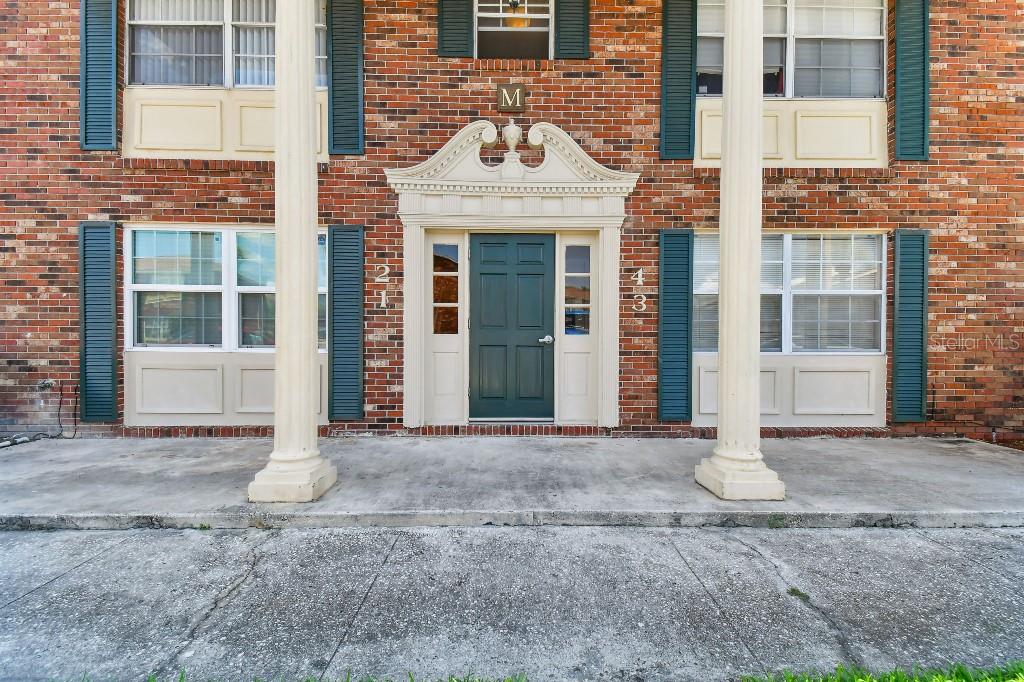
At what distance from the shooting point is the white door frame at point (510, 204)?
223 inches

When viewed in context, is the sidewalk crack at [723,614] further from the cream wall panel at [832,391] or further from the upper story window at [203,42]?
the upper story window at [203,42]

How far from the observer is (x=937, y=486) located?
4.14m

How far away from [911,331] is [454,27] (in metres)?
6.64

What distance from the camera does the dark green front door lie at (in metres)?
5.89

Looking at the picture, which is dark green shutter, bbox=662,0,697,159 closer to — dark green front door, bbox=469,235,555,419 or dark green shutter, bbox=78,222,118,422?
dark green front door, bbox=469,235,555,419

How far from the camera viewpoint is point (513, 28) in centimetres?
589

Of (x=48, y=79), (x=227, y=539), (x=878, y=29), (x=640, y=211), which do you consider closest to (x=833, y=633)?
(x=227, y=539)

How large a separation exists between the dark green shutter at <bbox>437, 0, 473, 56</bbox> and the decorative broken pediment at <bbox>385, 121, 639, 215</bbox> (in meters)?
0.95

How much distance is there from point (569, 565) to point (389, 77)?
562 centimetres

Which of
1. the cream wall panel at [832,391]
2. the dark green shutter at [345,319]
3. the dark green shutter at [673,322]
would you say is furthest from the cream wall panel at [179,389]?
the cream wall panel at [832,391]

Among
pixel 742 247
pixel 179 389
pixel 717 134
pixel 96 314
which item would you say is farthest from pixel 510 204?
pixel 96 314

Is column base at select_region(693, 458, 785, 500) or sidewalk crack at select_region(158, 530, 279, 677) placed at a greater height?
column base at select_region(693, 458, 785, 500)

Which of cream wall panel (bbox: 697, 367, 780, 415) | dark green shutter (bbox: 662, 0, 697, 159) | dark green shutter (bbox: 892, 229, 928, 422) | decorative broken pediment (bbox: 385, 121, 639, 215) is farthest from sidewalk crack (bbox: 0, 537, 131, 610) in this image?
dark green shutter (bbox: 892, 229, 928, 422)

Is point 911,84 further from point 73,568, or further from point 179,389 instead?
point 179,389
